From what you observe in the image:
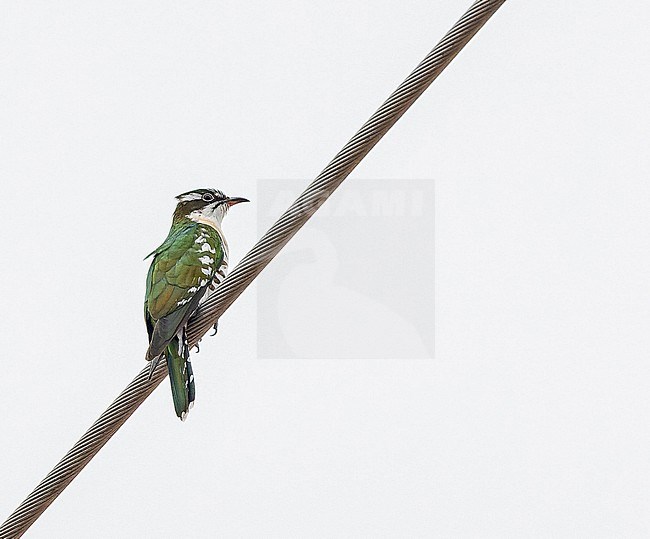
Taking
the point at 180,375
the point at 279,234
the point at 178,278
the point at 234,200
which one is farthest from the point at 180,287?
the point at 234,200

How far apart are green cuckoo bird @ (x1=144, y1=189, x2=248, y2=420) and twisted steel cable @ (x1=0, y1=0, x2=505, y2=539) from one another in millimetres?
280

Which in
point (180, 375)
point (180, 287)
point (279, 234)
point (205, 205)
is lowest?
point (180, 375)

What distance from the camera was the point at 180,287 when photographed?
5.14 m

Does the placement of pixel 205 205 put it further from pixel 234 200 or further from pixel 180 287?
pixel 180 287

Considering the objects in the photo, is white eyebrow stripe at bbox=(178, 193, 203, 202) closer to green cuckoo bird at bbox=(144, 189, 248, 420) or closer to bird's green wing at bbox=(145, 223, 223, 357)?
green cuckoo bird at bbox=(144, 189, 248, 420)

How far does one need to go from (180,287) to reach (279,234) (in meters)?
1.00

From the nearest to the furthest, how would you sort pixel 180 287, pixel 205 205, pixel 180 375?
pixel 180 375 → pixel 180 287 → pixel 205 205

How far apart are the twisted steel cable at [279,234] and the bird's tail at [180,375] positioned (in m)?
0.26

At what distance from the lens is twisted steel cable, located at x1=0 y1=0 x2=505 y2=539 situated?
415 cm

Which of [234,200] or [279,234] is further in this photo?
[234,200]

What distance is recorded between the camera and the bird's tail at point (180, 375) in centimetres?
498

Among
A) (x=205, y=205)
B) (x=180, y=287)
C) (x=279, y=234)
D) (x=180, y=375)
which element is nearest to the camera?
(x=279, y=234)

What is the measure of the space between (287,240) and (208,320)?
2.47ft

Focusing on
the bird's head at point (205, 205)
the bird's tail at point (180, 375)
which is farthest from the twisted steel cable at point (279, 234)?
the bird's head at point (205, 205)
